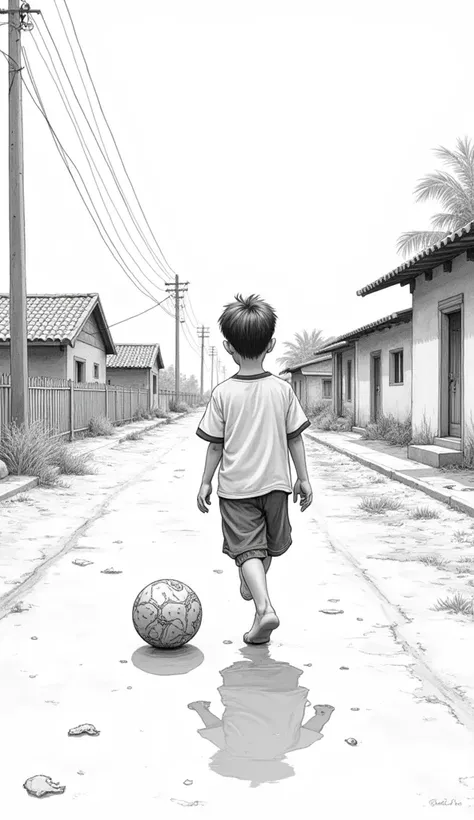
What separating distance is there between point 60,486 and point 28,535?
3863 mm

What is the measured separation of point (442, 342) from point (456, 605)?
10.1 m

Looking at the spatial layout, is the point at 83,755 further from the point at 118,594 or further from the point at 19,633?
the point at 118,594

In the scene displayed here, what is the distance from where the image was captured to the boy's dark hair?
395 cm

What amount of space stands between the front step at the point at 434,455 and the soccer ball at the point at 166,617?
9.63 metres

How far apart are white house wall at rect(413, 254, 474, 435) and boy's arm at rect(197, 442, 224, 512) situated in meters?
9.37

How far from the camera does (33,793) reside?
2510 mm

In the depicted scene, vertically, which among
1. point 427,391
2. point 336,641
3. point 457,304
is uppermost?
point 457,304

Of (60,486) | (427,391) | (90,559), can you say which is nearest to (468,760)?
(90,559)

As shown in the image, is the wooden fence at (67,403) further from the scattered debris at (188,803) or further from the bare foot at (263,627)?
the scattered debris at (188,803)

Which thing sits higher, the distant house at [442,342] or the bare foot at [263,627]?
the distant house at [442,342]

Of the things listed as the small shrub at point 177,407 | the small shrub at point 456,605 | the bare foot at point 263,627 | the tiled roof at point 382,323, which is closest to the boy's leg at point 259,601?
the bare foot at point 263,627

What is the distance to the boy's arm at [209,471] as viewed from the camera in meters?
4.11

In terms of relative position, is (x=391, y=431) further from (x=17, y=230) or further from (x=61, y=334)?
(x=17, y=230)

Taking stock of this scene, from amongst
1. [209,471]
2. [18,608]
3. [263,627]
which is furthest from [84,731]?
[18,608]
